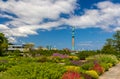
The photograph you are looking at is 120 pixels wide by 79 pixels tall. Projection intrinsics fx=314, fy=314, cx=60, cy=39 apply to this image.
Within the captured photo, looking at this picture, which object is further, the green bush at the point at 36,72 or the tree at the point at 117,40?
the tree at the point at 117,40

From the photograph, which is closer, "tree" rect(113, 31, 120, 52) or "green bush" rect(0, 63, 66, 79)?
"green bush" rect(0, 63, 66, 79)

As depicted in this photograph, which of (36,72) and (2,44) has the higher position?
(2,44)

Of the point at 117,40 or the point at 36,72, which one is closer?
the point at 36,72

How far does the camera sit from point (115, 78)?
88.6 feet

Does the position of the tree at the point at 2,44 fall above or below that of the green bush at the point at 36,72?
above

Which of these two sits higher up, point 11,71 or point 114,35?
point 114,35

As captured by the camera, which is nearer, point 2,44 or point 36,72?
point 36,72

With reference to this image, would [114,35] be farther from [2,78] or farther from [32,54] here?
[2,78]

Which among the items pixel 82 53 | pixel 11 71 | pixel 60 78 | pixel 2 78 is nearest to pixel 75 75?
pixel 60 78

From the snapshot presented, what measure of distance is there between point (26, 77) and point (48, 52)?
2063 inches

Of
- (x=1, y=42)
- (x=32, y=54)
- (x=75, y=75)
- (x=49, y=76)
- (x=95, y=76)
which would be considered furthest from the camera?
(x=1, y=42)

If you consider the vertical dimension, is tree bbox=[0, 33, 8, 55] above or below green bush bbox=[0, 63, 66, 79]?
above

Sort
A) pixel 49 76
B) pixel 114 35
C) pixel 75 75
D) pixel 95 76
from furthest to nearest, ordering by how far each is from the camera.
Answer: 1. pixel 114 35
2. pixel 95 76
3. pixel 75 75
4. pixel 49 76

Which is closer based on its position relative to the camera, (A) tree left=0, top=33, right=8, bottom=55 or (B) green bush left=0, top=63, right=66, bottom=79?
(B) green bush left=0, top=63, right=66, bottom=79
